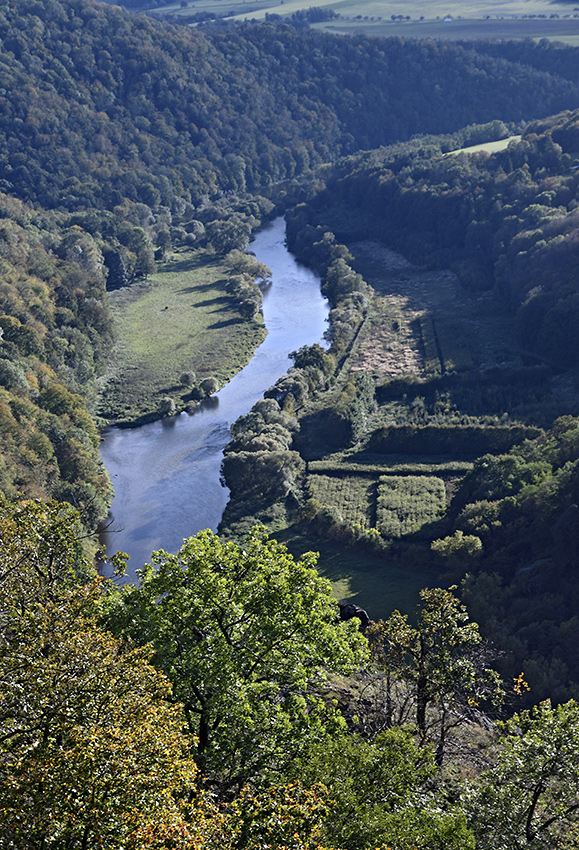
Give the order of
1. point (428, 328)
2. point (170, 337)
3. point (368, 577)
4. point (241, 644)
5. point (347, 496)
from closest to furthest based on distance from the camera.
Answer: point (241, 644), point (368, 577), point (347, 496), point (428, 328), point (170, 337)

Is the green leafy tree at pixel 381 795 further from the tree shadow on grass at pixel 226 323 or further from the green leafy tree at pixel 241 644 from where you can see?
the tree shadow on grass at pixel 226 323

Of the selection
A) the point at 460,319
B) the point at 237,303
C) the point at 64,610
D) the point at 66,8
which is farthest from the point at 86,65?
the point at 64,610

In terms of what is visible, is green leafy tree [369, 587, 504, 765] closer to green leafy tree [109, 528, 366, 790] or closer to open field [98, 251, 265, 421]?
green leafy tree [109, 528, 366, 790]

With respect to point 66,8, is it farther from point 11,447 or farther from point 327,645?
point 327,645

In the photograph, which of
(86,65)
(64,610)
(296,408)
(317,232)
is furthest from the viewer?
(86,65)

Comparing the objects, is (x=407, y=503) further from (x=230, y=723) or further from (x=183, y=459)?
(x=230, y=723)

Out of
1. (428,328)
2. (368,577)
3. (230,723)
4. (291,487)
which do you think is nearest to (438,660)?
(230,723)

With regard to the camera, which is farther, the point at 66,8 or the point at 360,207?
the point at 66,8
